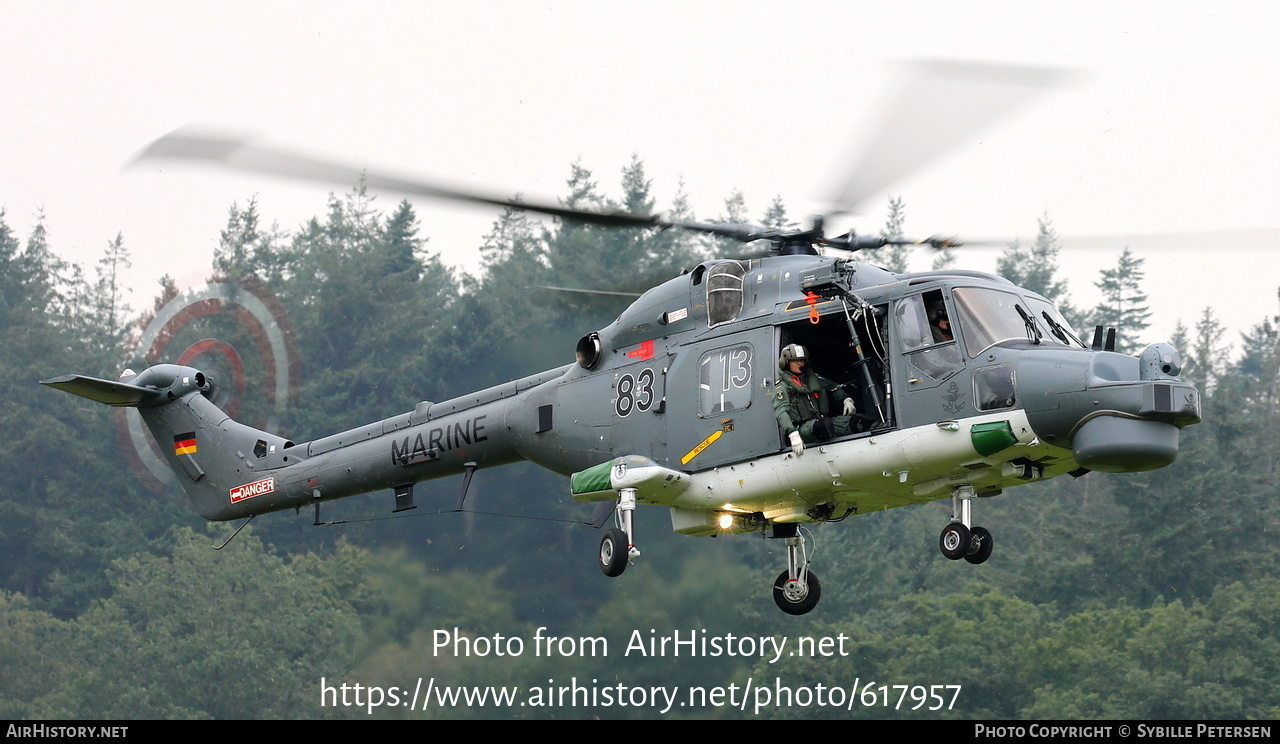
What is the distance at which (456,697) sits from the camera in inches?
1502

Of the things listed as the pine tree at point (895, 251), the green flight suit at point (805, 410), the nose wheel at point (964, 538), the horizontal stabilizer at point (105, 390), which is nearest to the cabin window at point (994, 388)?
the nose wheel at point (964, 538)

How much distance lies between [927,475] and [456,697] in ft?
83.3

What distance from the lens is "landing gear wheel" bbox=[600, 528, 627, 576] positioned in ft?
51.7

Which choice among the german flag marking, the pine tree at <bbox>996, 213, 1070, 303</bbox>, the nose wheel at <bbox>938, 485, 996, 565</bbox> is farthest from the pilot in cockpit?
the pine tree at <bbox>996, 213, 1070, 303</bbox>

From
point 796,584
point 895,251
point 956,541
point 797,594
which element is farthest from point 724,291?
point 895,251

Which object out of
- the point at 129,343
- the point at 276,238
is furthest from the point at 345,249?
the point at 129,343

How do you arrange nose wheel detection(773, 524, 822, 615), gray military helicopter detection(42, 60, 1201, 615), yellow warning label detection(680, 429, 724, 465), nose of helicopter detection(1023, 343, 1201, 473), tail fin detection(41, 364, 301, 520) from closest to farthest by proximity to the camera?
nose of helicopter detection(1023, 343, 1201, 473)
gray military helicopter detection(42, 60, 1201, 615)
yellow warning label detection(680, 429, 724, 465)
nose wheel detection(773, 524, 822, 615)
tail fin detection(41, 364, 301, 520)

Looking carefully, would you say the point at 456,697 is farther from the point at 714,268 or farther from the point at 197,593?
the point at 714,268

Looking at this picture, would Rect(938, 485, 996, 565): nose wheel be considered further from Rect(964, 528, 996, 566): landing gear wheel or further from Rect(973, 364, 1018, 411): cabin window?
Rect(973, 364, 1018, 411): cabin window

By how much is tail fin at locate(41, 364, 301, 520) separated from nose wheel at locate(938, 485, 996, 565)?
29.3ft

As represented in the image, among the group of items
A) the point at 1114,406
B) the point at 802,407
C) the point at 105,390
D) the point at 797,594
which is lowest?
the point at 797,594

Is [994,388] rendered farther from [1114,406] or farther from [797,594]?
[797,594]

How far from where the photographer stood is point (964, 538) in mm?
14523

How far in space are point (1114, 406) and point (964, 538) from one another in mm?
1913
